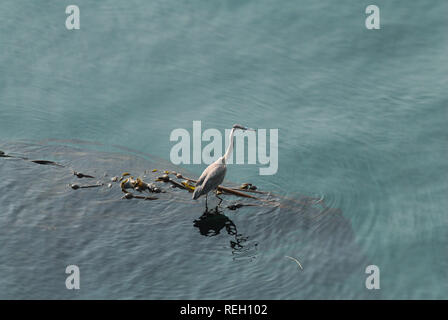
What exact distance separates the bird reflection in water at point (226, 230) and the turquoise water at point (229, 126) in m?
0.10

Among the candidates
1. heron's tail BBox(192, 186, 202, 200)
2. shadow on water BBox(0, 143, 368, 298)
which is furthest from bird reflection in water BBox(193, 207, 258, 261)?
heron's tail BBox(192, 186, 202, 200)

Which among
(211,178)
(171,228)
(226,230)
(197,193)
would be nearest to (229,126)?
(211,178)

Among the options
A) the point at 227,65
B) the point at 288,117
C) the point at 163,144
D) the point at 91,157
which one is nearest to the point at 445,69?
the point at 288,117

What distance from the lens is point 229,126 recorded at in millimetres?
21406

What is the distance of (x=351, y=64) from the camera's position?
2291cm

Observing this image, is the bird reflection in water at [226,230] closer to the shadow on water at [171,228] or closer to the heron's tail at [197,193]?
the shadow on water at [171,228]

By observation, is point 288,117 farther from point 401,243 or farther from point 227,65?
point 401,243

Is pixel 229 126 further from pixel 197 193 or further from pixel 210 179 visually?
pixel 197 193

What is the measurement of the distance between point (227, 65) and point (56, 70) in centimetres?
550

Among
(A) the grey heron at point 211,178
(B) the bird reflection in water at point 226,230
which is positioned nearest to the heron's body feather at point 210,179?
(A) the grey heron at point 211,178

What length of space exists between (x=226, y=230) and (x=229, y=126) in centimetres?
435

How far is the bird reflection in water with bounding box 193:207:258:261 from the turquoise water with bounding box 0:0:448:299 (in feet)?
0.34

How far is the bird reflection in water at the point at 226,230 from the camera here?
674 inches

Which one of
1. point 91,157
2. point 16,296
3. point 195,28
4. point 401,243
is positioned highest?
point 195,28
